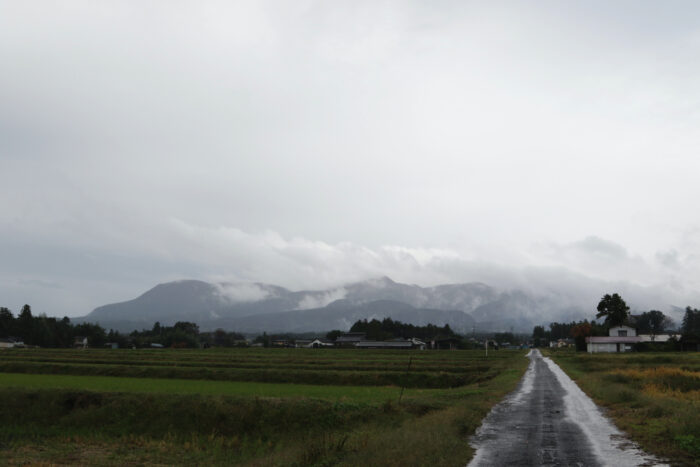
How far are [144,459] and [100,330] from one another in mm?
194745

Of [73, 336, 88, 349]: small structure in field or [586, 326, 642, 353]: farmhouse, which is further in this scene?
[73, 336, 88, 349]: small structure in field

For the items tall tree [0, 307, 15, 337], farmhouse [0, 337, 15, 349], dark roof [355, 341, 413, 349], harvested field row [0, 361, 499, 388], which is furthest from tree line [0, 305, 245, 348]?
harvested field row [0, 361, 499, 388]

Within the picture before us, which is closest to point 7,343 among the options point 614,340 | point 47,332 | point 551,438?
point 47,332

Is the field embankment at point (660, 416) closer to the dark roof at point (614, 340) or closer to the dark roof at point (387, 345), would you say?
the dark roof at point (614, 340)

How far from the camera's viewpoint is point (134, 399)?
35281mm

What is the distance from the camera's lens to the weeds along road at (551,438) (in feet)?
55.3

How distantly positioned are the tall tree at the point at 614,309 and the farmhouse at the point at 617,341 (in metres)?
14.2

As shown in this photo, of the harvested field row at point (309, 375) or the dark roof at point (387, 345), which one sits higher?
the harvested field row at point (309, 375)

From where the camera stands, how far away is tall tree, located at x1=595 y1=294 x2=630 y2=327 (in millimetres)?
158250

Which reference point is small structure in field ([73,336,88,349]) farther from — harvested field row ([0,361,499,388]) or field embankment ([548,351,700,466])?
field embankment ([548,351,700,466])

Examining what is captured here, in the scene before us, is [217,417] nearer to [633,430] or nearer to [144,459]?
[144,459]

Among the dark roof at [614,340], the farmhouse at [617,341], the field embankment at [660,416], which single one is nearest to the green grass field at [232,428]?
the field embankment at [660,416]

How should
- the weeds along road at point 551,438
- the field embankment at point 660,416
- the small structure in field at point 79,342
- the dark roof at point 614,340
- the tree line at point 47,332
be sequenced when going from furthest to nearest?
the small structure in field at point 79,342, the tree line at point 47,332, the dark roof at point 614,340, the field embankment at point 660,416, the weeds along road at point 551,438

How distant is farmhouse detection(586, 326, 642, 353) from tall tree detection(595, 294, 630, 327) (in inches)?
561
